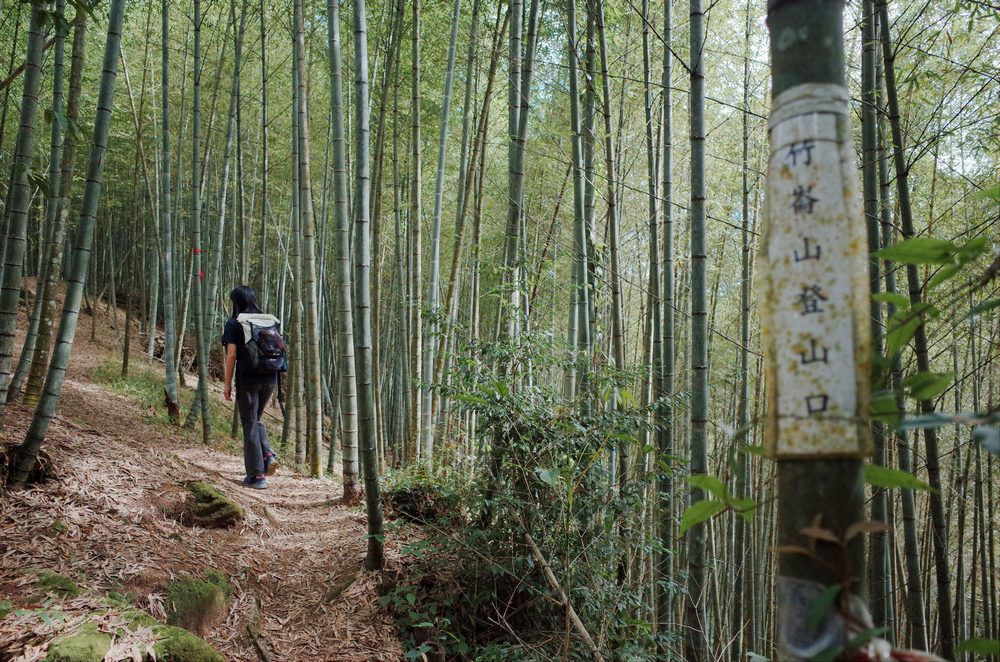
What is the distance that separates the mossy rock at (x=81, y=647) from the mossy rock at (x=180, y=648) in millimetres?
146

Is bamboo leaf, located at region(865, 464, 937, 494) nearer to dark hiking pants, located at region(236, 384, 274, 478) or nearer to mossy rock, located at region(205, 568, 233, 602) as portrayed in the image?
mossy rock, located at region(205, 568, 233, 602)

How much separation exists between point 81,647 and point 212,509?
1.49m

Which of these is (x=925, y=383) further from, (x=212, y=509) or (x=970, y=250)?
(x=212, y=509)

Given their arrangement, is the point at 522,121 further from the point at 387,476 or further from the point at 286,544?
the point at 286,544

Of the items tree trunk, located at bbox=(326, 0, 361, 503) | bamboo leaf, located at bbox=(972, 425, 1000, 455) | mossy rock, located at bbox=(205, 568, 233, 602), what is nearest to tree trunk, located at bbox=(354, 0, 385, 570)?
tree trunk, located at bbox=(326, 0, 361, 503)

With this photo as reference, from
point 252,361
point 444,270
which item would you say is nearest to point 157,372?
point 444,270

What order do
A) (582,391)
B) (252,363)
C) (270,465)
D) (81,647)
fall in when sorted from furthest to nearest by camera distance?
(270,465), (252,363), (582,391), (81,647)

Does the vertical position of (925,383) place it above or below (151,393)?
above

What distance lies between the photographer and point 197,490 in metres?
3.15

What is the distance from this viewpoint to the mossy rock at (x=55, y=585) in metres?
1.91

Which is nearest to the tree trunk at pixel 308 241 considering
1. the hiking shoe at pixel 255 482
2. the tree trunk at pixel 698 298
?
the hiking shoe at pixel 255 482

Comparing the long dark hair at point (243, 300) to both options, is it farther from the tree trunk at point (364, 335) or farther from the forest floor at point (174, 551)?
the tree trunk at point (364, 335)

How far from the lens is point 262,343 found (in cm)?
385

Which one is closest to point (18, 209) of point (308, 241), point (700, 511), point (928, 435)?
point (308, 241)
